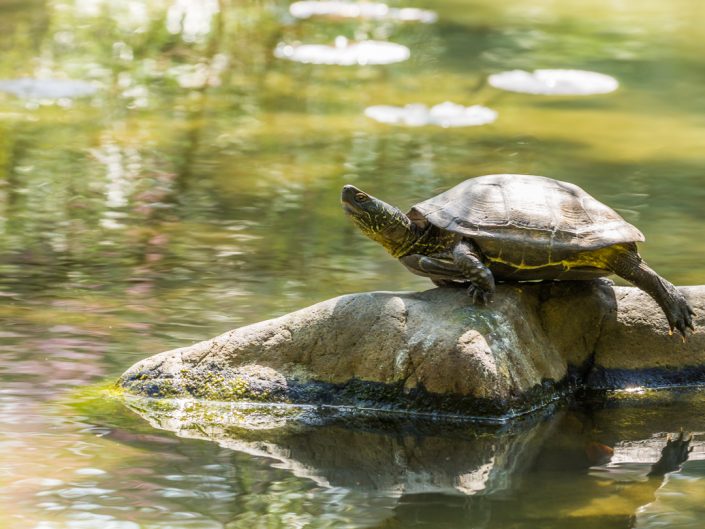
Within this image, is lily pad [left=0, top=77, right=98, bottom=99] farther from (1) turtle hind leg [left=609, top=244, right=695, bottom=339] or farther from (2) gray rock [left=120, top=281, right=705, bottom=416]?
(1) turtle hind leg [left=609, top=244, right=695, bottom=339]

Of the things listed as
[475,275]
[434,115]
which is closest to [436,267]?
[475,275]

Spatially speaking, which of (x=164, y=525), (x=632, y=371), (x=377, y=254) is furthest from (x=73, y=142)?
(x=164, y=525)

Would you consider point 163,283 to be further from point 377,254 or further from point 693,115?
point 693,115

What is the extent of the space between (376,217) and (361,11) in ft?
45.5

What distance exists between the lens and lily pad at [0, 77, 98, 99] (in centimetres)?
1404

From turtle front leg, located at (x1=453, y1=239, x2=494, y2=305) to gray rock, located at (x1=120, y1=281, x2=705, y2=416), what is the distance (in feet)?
0.22

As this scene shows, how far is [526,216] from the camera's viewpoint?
5934 millimetres

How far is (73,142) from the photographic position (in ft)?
39.9

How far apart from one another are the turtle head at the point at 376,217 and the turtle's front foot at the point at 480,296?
0.50 m

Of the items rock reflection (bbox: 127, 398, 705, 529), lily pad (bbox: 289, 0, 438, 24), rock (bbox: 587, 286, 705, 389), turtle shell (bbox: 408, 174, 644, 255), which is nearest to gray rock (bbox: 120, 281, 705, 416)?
rock (bbox: 587, 286, 705, 389)

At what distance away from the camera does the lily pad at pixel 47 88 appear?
14.0m

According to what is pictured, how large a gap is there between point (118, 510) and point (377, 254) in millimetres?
4521

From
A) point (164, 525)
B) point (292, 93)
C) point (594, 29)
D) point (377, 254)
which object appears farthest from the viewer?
point (594, 29)

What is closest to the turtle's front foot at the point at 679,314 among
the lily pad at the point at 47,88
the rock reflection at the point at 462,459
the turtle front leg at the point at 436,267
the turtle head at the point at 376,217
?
the rock reflection at the point at 462,459
